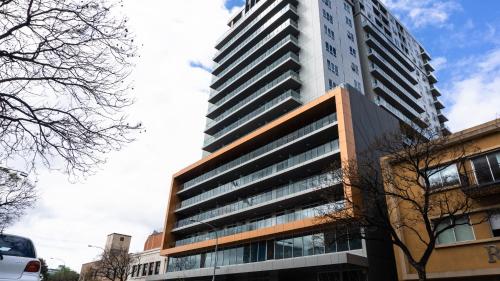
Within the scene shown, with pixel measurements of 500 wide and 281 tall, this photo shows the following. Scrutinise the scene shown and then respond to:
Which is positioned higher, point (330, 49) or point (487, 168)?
point (330, 49)

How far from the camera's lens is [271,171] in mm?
38656

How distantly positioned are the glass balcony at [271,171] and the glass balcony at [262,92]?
44.4ft

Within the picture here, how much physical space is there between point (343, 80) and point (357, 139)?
2004 cm

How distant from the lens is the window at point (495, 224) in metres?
18.7

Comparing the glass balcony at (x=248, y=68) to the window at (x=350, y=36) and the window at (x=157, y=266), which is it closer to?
the window at (x=350, y=36)

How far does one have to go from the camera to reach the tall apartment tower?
100 ft

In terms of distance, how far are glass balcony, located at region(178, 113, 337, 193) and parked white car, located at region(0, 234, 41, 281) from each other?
93.4 ft

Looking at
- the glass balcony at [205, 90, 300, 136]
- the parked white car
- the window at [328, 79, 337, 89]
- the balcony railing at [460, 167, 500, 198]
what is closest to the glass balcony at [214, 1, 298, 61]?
the window at [328, 79, 337, 89]

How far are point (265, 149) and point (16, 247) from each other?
111 ft

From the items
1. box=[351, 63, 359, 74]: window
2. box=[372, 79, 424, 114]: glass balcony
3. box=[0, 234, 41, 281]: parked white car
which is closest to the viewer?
box=[0, 234, 41, 281]: parked white car

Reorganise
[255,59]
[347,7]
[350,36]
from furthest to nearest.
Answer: [347,7], [350,36], [255,59]

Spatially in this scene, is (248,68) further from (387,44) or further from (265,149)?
(387,44)

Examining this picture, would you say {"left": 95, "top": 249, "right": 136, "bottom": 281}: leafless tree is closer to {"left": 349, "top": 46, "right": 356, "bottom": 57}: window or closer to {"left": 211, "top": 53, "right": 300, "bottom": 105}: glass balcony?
{"left": 211, "top": 53, "right": 300, "bottom": 105}: glass balcony

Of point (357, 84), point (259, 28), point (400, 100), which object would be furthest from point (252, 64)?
A: point (400, 100)
